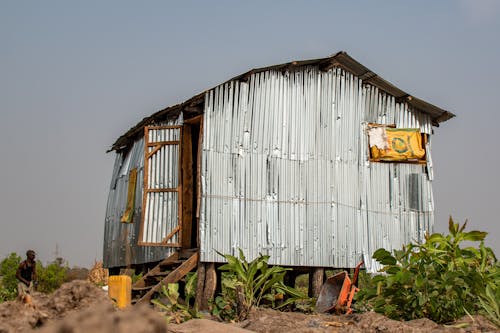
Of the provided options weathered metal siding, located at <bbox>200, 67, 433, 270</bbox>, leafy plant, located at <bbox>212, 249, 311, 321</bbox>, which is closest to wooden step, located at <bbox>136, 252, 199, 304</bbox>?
weathered metal siding, located at <bbox>200, 67, 433, 270</bbox>

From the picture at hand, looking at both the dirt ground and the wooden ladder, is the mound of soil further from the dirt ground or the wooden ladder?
the wooden ladder

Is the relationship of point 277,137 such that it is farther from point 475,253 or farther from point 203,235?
point 475,253

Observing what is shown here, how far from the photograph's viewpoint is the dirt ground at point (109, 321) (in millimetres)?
2408

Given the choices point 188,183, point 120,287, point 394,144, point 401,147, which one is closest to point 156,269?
point 120,287

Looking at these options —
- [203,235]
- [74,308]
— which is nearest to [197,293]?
[203,235]

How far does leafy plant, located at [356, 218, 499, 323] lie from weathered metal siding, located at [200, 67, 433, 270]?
5071mm

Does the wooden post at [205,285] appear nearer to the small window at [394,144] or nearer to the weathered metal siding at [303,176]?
the weathered metal siding at [303,176]

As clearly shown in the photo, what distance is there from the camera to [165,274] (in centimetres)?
1525

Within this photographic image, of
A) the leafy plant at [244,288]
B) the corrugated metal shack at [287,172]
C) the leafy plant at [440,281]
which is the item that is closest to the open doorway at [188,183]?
the corrugated metal shack at [287,172]

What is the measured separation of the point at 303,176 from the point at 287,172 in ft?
1.30

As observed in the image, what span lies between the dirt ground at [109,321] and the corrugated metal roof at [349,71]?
19.5 feet

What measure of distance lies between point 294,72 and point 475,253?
291 inches

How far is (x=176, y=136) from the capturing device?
16375 mm

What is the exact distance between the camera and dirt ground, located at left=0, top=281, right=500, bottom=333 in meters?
2.41
